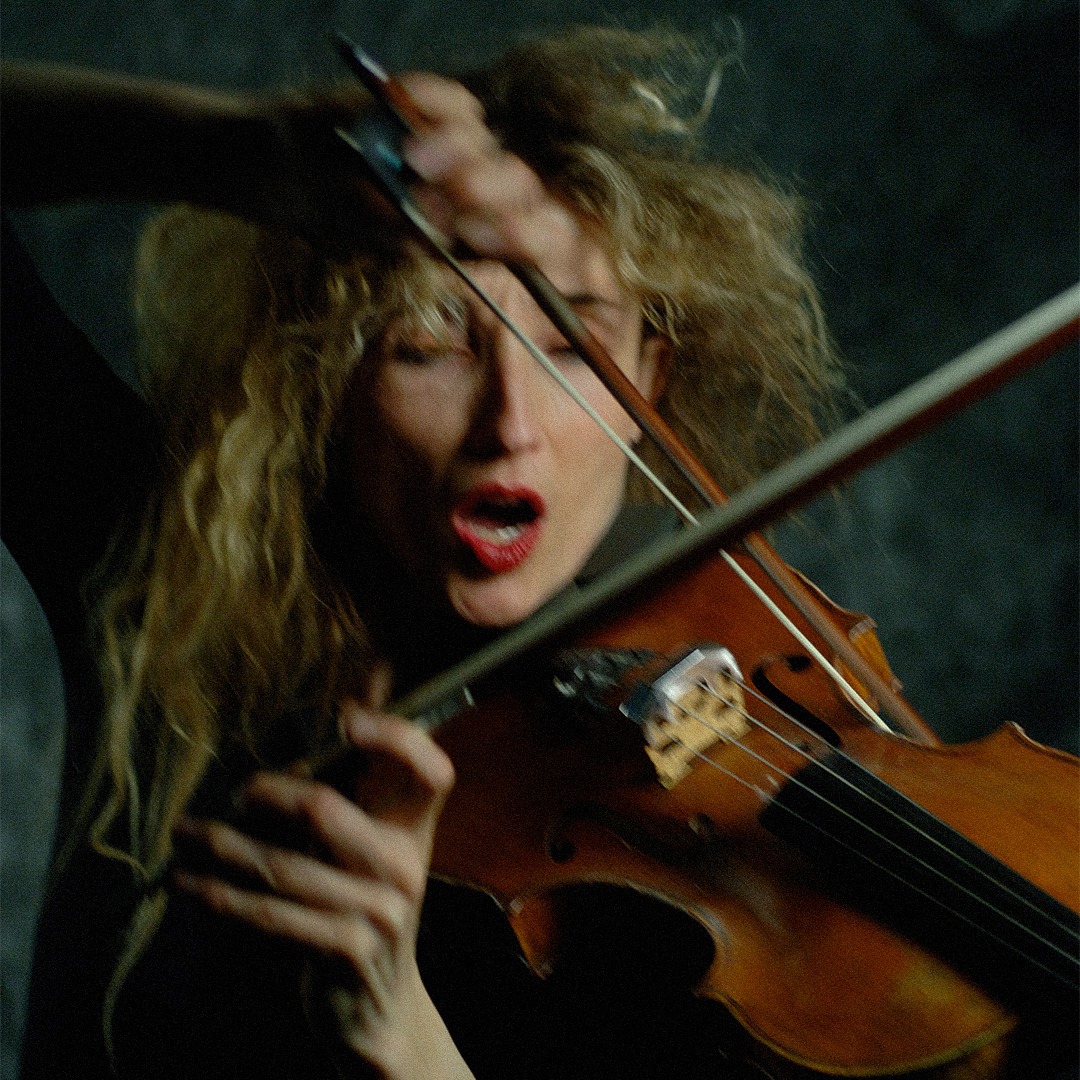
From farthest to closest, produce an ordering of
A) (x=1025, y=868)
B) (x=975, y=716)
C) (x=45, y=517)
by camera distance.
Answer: (x=975, y=716) < (x=45, y=517) < (x=1025, y=868)

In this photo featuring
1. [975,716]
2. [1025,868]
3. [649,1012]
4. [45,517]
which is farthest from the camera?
[975,716]

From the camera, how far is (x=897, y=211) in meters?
0.73

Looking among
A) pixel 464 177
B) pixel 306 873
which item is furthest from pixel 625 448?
pixel 306 873

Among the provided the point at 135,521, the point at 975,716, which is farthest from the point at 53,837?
the point at 975,716

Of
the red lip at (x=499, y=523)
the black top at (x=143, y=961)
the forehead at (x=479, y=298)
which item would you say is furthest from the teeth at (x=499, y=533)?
the black top at (x=143, y=961)

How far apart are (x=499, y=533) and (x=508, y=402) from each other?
0.08 metres

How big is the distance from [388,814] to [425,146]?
0.33 meters

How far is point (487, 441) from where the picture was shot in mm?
583

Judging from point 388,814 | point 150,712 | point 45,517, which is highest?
point 388,814

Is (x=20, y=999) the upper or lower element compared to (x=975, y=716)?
lower

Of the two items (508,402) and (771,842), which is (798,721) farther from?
(508,402)

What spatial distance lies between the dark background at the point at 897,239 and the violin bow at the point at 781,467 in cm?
23

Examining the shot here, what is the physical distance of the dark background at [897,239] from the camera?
699 millimetres

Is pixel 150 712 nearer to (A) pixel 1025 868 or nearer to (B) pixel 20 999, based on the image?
(B) pixel 20 999
